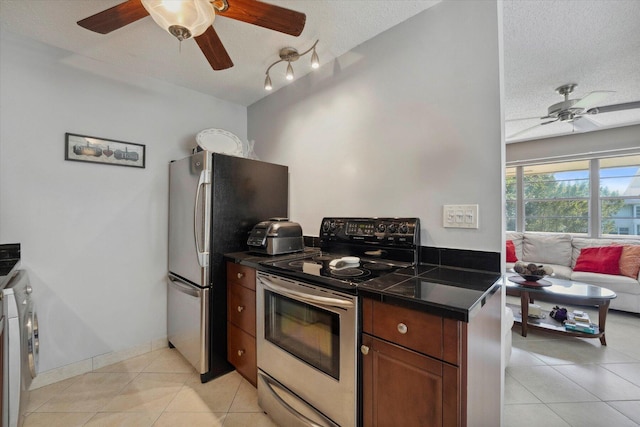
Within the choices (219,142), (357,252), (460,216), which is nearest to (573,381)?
(460,216)

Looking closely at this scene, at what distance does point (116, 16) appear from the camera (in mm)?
1316

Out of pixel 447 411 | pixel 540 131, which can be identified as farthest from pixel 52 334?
pixel 540 131

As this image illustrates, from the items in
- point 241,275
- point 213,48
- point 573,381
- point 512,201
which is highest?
point 213,48

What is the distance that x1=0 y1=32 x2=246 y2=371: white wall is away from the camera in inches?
72.6

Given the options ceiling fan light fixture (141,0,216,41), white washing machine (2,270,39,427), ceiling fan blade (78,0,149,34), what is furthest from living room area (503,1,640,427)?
white washing machine (2,270,39,427)

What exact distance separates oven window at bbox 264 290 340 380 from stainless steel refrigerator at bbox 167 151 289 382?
605mm

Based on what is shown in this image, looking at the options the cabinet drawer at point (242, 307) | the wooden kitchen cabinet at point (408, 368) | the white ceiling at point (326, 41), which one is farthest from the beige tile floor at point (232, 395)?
the white ceiling at point (326, 41)

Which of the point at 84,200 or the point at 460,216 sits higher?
the point at 84,200

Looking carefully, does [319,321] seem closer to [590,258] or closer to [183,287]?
[183,287]

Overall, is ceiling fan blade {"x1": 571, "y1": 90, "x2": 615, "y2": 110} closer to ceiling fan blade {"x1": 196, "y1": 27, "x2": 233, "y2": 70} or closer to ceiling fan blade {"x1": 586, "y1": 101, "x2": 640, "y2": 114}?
ceiling fan blade {"x1": 586, "y1": 101, "x2": 640, "y2": 114}

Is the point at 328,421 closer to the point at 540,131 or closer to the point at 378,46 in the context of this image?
the point at 378,46

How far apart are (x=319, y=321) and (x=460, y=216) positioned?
950 mm

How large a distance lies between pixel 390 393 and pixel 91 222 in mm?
2380

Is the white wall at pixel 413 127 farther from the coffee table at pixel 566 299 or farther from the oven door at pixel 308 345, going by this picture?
Answer: the coffee table at pixel 566 299
